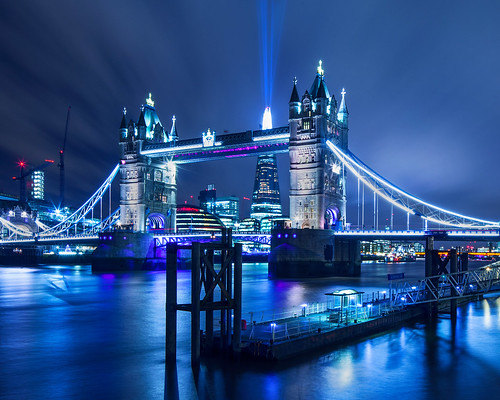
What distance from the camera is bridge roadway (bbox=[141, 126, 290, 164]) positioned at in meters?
79.9

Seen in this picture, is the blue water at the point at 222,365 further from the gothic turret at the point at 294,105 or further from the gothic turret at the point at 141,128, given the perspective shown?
the gothic turret at the point at 141,128

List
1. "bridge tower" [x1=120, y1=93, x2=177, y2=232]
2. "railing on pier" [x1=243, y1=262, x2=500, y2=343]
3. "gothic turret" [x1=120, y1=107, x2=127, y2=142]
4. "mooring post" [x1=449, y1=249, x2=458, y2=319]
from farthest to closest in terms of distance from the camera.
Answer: "gothic turret" [x1=120, y1=107, x2=127, y2=142] < "bridge tower" [x1=120, y1=93, x2=177, y2=232] < "mooring post" [x1=449, y1=249, x2=458, y2=319] < "railing on pier" [x1=243, y1=262, x2=500, y2=343]

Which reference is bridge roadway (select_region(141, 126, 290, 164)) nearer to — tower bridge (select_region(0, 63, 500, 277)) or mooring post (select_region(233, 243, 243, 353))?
tower bridge (select_region(0, 63, 500, 277))

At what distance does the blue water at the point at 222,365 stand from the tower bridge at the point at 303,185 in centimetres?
3299

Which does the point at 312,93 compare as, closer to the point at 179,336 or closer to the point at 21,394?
the point at 179,336

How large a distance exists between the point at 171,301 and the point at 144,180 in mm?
77628

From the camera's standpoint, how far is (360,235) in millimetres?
72000

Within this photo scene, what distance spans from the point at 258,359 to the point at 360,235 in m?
53.2

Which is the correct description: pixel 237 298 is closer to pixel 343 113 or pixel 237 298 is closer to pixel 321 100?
pixel 321 100

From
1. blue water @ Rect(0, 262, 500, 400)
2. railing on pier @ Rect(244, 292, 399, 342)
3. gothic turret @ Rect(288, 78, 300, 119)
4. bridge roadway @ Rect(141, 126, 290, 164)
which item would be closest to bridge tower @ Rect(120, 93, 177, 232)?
bridge roadway @ Rect(141, 126, 290, 164)

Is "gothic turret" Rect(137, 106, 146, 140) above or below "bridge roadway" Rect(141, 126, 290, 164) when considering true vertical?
above

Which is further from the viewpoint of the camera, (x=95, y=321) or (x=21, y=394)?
(x=95, y=321)

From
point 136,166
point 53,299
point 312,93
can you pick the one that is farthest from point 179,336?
point 136,166

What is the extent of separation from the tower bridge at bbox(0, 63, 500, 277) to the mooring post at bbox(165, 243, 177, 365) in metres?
44.6
